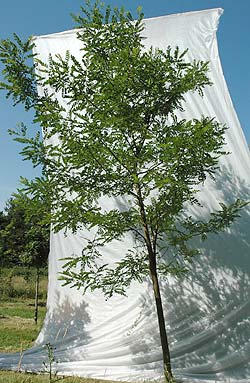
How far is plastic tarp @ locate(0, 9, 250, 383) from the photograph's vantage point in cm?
549

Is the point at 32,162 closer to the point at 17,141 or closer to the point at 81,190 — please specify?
the point at 17,141

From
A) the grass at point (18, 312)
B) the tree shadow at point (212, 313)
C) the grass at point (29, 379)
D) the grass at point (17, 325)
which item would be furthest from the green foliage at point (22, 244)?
the tree shadow at point (212, 313)

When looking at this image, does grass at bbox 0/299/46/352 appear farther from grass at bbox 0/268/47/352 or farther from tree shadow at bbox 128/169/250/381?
tree shadow at bbox 128/169/250/381

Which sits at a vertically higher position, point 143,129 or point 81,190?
point 143,129

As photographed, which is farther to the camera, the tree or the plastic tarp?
the tree

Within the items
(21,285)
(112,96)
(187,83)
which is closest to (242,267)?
(187,83)

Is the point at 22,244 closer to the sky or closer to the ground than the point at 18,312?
closer to the sky

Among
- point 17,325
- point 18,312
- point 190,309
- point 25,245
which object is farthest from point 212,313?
point 18,312

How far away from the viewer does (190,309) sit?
5789 mm

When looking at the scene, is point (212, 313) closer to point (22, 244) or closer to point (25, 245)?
point (25, 245)

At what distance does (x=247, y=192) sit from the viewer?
5.91 m

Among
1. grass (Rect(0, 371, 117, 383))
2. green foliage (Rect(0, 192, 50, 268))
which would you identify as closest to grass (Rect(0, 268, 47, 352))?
grass (Rect(0, 371, 117, 383))

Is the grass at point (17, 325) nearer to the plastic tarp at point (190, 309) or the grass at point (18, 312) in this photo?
the grass at point (18, 312)

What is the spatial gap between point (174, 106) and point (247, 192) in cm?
182
